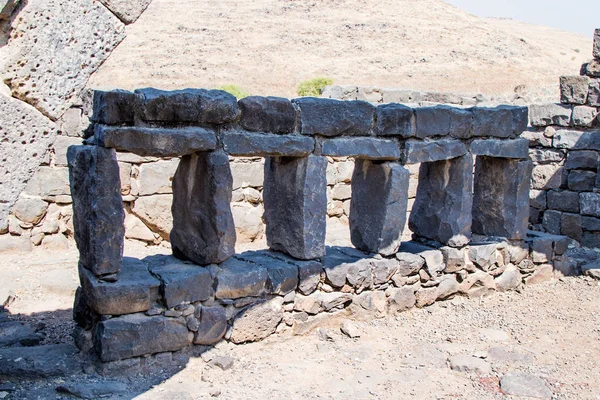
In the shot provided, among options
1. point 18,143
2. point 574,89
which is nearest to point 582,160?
point 574,89

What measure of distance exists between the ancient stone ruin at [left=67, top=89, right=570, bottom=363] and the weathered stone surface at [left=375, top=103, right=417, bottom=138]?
12mm

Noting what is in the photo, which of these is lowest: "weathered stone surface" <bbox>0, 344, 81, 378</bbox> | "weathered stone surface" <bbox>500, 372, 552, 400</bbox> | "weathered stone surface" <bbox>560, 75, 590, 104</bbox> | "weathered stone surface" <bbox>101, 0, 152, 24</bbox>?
"weathered stone surface" <bbox>500, 372, 552, 400</bbox>

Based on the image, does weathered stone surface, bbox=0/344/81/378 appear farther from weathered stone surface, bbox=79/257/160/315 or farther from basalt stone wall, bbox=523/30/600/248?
basalt stone wall, bbox=523/30/600/248

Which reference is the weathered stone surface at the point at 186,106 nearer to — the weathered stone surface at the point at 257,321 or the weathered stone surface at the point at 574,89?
the weathered stone surface at the point at 257,321

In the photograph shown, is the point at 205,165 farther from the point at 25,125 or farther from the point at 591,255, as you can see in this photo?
the point at 591,255

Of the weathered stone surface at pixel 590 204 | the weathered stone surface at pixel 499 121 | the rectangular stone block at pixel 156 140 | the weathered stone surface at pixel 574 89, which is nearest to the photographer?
the rectangular stone block at pixel 156 140

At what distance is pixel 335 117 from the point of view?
212 inches

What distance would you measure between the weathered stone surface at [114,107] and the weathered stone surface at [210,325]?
4.90 feet

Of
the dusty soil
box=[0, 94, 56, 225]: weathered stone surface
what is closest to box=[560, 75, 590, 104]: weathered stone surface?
the dusty soil

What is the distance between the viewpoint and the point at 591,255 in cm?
830

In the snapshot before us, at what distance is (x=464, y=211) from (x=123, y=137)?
3.51m

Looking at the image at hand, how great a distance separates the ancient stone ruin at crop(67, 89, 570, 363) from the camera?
14.6ft

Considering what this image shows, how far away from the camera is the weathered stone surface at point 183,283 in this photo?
15.2ft

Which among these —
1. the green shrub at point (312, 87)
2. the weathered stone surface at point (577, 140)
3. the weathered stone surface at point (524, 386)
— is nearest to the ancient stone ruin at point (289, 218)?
the weathered stone surface at point (524, 386)
